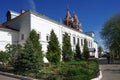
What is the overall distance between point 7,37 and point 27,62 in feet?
45.0

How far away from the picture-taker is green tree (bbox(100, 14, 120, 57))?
41875 millimetres

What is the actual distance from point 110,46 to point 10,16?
22151 millimetres

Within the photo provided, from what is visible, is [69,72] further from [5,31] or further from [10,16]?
[10,16]

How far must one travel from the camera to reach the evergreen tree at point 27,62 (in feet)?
62.6

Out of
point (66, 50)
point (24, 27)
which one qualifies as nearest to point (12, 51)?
point (24, 27)

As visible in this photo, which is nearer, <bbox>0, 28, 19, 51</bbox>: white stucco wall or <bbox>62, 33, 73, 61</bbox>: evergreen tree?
<bbox>0, 28, 19, 51</bbox>: white stucco wall

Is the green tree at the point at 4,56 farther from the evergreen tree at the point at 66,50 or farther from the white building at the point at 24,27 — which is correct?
the evergreen tree at the point at 66,50

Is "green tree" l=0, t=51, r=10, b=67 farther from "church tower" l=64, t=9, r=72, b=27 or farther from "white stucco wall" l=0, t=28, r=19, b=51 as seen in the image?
"church tower" l=64, t=9, r=72, b=27

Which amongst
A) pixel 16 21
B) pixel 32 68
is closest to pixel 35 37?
pixel 16 21

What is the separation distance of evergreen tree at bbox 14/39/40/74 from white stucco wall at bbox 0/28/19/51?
1174 cm

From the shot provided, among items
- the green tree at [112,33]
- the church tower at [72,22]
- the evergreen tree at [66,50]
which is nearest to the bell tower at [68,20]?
the church tower at [72,22]

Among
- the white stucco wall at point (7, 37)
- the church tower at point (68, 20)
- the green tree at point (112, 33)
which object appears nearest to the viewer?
the white stucco wall at point (7, 37)

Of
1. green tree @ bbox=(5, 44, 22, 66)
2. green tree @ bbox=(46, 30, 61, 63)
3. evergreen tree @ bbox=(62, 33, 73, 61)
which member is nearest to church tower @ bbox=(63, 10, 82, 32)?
evergreen tree @ bbox=(62, 33, 73, 61)

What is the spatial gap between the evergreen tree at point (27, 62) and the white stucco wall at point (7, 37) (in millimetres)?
11739
